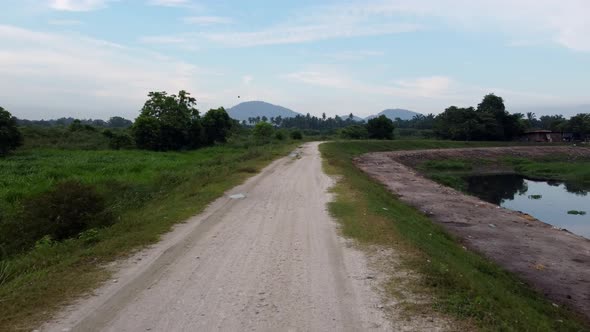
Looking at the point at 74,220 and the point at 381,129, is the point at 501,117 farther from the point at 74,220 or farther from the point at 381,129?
the point at 74,220

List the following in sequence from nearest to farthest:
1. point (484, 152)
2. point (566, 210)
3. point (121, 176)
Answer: point (121, 176), point (566, 210), point (484, 152)

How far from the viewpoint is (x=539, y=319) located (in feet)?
24.5

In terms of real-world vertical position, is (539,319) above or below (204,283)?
below

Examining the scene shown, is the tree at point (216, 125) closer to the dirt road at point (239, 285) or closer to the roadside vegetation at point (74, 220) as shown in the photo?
the roadside vegetation at point (74, 220)

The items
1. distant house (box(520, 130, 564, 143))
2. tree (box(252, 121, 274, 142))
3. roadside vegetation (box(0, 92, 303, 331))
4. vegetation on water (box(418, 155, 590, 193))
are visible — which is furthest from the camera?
distant house (box(520, 130, 564, 143))

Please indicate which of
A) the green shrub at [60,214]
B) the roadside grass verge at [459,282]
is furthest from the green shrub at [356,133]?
the green shrub at [60,214]

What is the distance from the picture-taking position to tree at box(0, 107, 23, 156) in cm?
3588

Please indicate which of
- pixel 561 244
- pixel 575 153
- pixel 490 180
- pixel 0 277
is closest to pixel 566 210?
pixel 561 244

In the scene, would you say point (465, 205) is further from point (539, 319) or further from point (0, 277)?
point (0, 277)

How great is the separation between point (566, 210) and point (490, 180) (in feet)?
59.7

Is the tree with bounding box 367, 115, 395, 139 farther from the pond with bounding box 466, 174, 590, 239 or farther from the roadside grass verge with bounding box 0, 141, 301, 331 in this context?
the roadside grass verge with bounding box 0, 141, 301, 331

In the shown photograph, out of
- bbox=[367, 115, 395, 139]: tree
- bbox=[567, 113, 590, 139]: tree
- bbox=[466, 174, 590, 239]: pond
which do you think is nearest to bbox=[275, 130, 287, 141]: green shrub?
bbox=[367, 115, 395, 139]: tree

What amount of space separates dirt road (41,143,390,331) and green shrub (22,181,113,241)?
2.74 m

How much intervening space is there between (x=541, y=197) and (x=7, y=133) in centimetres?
4228
